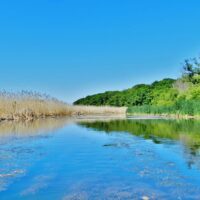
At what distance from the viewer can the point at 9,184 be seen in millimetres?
7059

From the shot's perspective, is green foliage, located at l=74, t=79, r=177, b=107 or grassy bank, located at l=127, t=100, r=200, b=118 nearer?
grassy bank, located at l=127, t=100, r=200, b=118

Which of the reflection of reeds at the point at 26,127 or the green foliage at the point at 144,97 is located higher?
the green foliage at the point at 144,97

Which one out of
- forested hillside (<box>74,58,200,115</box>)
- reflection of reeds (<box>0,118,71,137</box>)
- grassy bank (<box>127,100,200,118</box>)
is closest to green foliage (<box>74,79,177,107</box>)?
forested hillside (<box>74,58,200,115</box>)

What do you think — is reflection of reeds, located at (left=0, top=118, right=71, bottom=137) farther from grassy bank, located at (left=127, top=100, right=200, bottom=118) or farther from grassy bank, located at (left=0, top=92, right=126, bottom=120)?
grassy bank, located at (left=127, top=100, right=200, bottom=118)

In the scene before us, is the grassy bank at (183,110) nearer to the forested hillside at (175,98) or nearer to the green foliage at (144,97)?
the forested hillside at (175,98)

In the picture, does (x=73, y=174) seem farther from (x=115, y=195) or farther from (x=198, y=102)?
(x=198, y=102)

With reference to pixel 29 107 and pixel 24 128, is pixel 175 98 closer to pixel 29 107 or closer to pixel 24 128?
pixel 29 107

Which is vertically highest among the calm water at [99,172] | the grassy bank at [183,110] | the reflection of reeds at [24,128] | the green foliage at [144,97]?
the green foliage at [144,97]

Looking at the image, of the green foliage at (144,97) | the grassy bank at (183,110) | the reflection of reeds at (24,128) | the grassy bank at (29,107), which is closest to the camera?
the reflection of reeds at (24,128)

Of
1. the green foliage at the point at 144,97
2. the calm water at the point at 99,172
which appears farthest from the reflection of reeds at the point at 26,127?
the green foliage at the point at 144,97

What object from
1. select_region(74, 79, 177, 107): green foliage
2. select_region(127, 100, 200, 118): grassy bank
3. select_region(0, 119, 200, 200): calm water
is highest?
select_region(74, 79, 177, 107): green foliage

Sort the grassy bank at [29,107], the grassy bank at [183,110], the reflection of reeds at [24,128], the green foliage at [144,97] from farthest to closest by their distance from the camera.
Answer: the green foliage at [144,97] < the grassy bank at [183,110] < the grassy bank at [29,107] < the reflection of reeds at [24,128]

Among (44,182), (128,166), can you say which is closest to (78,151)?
(128,166)

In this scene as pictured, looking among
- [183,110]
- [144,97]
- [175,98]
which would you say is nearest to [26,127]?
[183,110]
